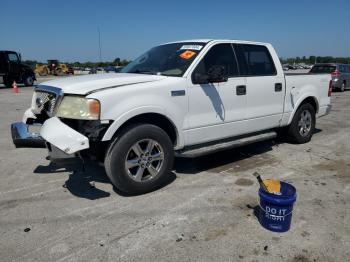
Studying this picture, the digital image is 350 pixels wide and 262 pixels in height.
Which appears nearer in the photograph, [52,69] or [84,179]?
[84,179]

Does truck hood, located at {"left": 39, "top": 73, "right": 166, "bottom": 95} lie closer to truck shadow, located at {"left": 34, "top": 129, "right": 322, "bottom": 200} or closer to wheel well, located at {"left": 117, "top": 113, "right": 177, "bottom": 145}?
wheel well, located at {"left": 117, "top": 113, "right": 177, "bottom": 145}

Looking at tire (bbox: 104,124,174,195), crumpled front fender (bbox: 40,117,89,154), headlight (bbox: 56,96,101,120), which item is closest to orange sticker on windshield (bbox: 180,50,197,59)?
tire (bbox: 104,124,174,195)

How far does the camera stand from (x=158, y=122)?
418 cm

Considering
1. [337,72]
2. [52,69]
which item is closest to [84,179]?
[337,72]

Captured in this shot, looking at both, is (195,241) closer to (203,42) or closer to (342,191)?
(342,191)

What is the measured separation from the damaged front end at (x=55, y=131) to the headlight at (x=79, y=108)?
68 mm

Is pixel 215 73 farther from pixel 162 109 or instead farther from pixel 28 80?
pixel 28 80

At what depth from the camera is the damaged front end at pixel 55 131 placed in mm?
3326

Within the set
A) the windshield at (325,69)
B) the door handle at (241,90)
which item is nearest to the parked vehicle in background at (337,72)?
the windshield at (325,69)

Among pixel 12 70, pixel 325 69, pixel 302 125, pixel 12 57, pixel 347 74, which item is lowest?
pixel 302 125

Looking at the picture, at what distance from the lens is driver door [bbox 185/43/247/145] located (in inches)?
170

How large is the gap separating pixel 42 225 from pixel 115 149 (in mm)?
1051

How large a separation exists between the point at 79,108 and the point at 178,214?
5.06 ft

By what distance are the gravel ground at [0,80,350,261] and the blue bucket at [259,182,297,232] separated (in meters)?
0.09
